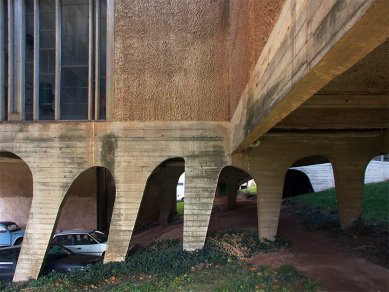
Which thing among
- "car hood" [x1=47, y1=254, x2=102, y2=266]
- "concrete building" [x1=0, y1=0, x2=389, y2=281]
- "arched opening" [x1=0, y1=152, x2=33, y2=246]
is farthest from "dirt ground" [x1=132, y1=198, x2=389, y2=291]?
"arched opening" [x1=0, y1=152, x2=33, y2=246]

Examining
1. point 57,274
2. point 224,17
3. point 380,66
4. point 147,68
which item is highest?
point 224,17

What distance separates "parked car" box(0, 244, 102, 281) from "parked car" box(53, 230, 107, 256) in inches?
48.5

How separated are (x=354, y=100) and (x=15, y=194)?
20.7 metres

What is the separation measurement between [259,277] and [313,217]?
419 inches

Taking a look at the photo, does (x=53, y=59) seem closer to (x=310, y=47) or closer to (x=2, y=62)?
(x=2, y=62)

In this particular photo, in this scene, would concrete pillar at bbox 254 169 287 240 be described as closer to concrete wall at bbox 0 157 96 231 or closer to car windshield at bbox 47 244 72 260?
car windshield at bbox 47 244 72 260

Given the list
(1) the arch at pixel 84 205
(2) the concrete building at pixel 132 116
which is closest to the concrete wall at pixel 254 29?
(2) the concrete building at pixel 132 116

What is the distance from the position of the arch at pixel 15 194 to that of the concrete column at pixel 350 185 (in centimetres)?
1712

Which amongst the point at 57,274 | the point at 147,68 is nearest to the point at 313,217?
the point at 147,68

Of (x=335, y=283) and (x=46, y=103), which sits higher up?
(x=46, y=103)

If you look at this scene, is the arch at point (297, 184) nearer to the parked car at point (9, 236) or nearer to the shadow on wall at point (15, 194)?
the shadow on wall at point (15, 194)

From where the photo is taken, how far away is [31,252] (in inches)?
578

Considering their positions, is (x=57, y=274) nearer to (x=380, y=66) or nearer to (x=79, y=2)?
(x=79, y=2)

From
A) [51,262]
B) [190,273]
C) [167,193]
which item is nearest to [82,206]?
[167,193]
